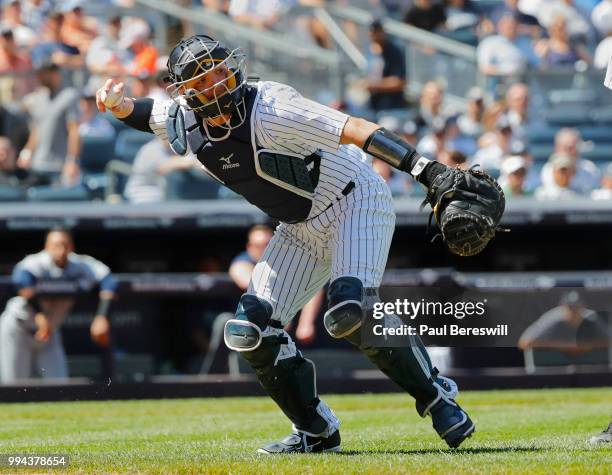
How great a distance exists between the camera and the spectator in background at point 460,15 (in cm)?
1321

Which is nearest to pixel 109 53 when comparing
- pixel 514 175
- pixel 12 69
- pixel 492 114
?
pixel 12 69

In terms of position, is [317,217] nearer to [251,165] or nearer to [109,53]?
[251,165]

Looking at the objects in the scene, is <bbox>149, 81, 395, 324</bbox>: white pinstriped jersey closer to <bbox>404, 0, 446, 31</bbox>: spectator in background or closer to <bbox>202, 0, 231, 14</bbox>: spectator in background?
<bbox>202, 0, 231, 14</bbox>: spectator in background

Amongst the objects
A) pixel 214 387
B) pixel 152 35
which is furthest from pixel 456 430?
pixel 152 35

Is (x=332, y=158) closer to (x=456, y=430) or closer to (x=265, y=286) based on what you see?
(x=265, y=286)

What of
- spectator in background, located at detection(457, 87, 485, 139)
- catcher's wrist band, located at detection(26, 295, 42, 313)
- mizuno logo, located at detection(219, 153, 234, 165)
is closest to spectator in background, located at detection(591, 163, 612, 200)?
spectator in background, located at detection(457, 87, 485, 139)

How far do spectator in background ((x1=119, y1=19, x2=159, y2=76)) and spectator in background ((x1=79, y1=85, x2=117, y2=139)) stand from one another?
2.04 feet

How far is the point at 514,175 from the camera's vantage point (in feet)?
36.2

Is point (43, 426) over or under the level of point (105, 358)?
over

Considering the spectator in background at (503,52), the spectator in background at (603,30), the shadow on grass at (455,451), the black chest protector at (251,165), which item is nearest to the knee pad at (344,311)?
the black chest protector at (251,165)

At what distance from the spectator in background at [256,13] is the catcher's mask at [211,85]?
7.54 meters

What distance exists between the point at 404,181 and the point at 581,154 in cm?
187

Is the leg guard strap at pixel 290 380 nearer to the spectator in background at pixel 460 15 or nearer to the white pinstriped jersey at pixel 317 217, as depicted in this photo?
the white pinstriped jersey at pixel 317 217

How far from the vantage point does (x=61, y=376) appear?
997 centimetres
